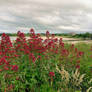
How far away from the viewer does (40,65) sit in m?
3.96

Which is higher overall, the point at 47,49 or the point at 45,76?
the point at 47,49

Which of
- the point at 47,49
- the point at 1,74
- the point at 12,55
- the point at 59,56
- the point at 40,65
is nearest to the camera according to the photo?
the point at 1,74

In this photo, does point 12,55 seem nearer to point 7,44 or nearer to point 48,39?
point 7,44

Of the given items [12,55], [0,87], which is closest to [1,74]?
[0,87]

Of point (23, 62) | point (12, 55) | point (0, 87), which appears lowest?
point (0, 87)

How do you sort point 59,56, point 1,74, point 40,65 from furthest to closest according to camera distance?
point 59,56 → point 40,65 → point 1,74

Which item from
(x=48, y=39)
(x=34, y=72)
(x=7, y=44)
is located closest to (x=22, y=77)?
(x=34, y=72)

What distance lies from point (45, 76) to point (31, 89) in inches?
22.8

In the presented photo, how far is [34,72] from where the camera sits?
3771 mm

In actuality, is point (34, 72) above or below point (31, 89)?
above

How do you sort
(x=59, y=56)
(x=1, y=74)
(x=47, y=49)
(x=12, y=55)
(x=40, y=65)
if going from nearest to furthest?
(x=1, y=74) < (x=12, y=55) < (x=40, y=65) < (x=47, y=49) < (x=59, y=56)

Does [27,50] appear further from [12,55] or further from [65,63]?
[65,63]

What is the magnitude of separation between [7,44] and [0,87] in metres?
1.29

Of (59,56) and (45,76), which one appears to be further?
(59,56)
